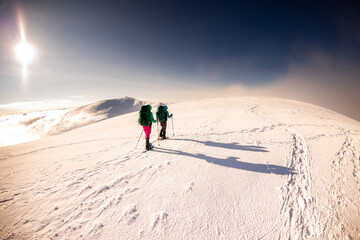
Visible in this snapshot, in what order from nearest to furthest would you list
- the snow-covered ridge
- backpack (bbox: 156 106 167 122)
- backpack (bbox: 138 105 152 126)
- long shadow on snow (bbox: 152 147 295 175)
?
long shadow on snow (bbox: 152 147 295 175) < backpack (bbox: 138 105 152 126) < backpack (bbox: 156 106 167 122) < the snow-covered ridge

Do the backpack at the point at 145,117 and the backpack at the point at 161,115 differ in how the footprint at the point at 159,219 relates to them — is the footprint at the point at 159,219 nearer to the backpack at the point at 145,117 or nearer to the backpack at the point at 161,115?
the backpack at the point at 145,117

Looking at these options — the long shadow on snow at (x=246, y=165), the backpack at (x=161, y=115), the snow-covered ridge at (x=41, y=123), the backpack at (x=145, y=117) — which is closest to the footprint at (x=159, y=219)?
the long shadow on snow at (x=246, y=165)

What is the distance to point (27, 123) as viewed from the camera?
3789 inches

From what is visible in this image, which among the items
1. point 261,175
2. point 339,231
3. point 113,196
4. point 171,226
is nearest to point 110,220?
point 113,196

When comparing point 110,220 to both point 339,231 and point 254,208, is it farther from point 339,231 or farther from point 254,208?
point 339,231

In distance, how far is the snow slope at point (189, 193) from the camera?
241 cm

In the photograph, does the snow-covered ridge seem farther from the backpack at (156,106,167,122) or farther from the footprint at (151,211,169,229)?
the footprint at (151,211,169,229)

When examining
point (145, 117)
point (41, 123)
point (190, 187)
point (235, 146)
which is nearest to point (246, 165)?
point (235, 146)

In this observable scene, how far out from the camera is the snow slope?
2.41 metres

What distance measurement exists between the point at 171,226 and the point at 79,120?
359ft

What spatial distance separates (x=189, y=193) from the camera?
3.15 m

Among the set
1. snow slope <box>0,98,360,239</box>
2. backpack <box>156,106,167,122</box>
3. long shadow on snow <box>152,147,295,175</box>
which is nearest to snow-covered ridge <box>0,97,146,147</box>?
backpack <box>156,106,167,122</box>

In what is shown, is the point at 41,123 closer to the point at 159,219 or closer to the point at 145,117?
the point at 145,117

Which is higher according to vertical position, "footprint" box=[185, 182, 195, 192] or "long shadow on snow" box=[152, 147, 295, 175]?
"long shadow on snow" box=[152, 147, 295, 175]
